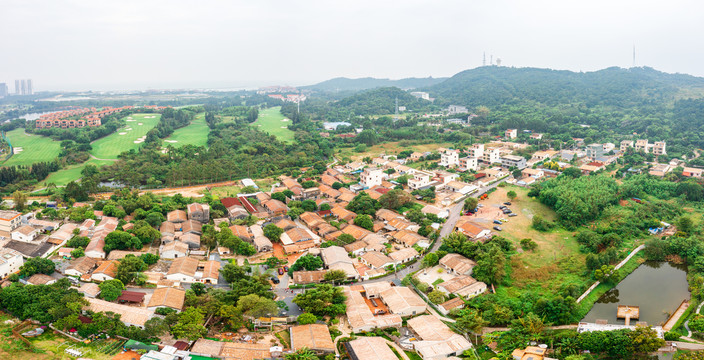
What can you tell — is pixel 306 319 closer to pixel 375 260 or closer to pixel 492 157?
pixel 375 260

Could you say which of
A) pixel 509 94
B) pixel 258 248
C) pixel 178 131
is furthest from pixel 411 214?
pixel 509 94

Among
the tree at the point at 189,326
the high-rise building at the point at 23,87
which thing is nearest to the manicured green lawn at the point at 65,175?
the tree at the point at 189,326

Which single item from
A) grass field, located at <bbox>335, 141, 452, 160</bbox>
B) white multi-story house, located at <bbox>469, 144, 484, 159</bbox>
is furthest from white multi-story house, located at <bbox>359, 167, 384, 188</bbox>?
white multi-story house, located at <bbox>469, 144, 484, 159</bbox>

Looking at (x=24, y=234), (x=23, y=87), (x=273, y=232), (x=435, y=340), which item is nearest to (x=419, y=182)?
(x=273, y=232)

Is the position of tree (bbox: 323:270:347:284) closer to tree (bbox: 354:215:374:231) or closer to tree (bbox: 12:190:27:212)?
tree (bbox: 354:215:374:231)

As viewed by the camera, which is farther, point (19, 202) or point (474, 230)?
point (19, 202)

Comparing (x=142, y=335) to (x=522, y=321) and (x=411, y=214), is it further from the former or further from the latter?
(x=411, y=214)
